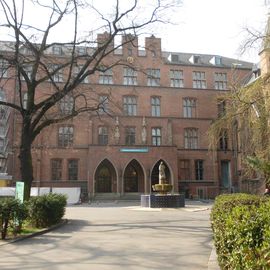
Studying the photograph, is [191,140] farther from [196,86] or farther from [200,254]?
[200,254]

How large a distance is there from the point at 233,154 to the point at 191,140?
5449mm

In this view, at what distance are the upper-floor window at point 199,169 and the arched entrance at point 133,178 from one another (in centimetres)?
667

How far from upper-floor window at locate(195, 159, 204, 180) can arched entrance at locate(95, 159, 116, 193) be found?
32.2ft

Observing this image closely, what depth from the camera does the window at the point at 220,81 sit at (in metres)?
51.2

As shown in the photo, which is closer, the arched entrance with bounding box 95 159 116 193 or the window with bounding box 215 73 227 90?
the arched entrance with bounding box 95 159 116 193

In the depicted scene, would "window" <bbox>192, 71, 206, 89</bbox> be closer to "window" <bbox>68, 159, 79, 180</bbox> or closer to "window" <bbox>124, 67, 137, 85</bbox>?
"window" <bbox>124, 67, 137, 85</bbox>

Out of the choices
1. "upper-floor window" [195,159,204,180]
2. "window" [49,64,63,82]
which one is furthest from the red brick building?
"window" [49,64,63,82]

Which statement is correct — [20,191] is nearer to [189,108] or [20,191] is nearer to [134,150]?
[134,150]

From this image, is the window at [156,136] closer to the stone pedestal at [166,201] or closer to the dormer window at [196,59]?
the dormer window at [196,59]

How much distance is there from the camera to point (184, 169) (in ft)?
156

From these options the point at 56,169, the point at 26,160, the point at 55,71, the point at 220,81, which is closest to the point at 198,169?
the point at 220,81

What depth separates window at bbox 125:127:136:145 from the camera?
46.8 metres

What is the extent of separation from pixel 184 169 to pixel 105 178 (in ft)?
30.3

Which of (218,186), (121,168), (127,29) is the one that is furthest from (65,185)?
(127,29)
